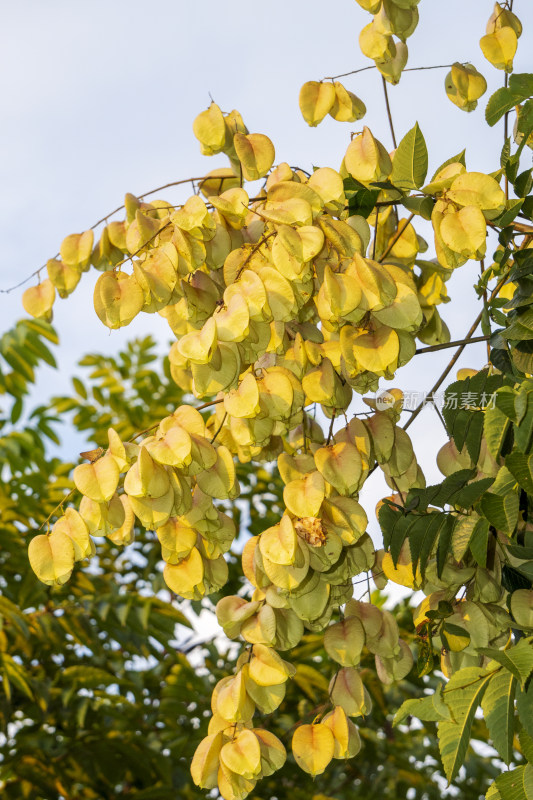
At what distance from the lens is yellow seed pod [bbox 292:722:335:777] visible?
1.09 metres

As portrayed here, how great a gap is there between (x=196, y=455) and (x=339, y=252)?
0.94ft

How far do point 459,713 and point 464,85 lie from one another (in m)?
0.93

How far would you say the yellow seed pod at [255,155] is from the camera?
45.1 inches

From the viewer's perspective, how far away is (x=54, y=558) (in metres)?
1.06

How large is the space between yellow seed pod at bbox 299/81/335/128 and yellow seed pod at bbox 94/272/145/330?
0.47 meters

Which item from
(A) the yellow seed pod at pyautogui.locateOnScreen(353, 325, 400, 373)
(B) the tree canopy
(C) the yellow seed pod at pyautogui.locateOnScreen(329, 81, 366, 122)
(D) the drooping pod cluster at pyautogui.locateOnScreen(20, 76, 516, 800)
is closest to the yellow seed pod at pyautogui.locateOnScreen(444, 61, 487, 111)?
(B) the tree canopy

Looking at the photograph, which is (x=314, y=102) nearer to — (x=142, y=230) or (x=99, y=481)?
(x=142, y=230)

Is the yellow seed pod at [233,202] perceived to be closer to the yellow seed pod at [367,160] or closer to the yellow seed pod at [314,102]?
the yellow seed pod at [367,160]

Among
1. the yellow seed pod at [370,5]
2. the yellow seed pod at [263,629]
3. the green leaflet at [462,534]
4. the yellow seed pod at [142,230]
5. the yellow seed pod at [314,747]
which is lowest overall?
the yellow seed pod at [314,747]

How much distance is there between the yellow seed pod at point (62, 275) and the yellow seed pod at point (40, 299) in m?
0.02

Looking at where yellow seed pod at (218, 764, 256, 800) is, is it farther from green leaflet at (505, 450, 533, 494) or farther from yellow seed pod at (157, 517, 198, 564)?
green leaflet at (505, 450, 533, 494)

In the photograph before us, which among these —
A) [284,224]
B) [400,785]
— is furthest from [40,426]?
[284,224]

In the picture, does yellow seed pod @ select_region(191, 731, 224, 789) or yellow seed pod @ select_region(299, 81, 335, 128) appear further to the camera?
yellow seed pod @ select_region(299, 81, 335, 128)

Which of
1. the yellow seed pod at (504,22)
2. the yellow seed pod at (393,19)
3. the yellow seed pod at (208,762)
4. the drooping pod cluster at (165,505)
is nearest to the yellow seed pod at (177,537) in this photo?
the drooping pod cluster at (165,505)
